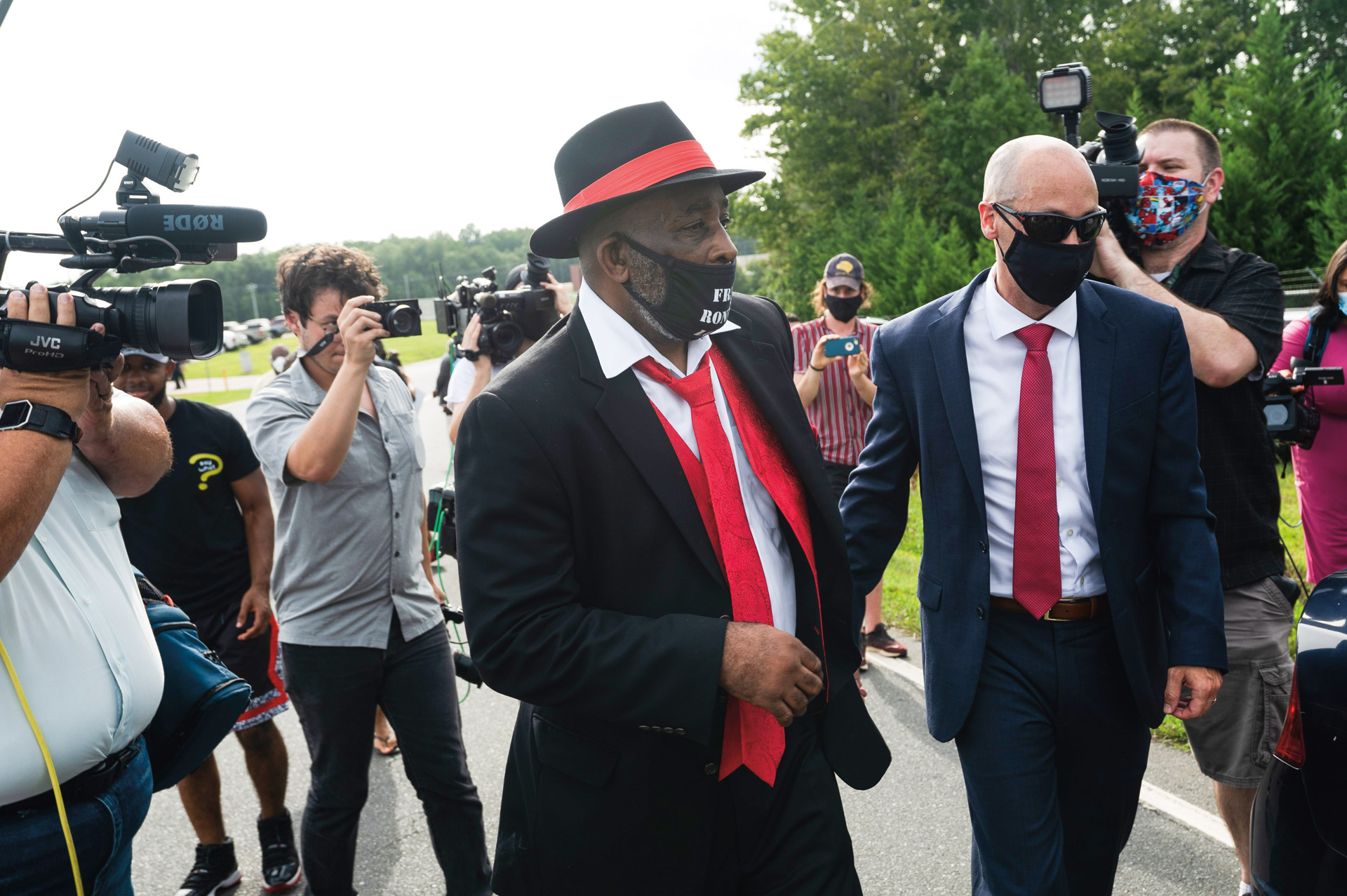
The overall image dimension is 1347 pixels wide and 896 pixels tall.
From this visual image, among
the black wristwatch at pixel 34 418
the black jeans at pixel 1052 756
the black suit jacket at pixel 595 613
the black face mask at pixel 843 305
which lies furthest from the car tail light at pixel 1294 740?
the black face mask at pixel 843 305

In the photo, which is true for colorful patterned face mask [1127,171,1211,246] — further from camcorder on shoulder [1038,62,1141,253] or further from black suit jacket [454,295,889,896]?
black suit jacket [454,295,889,896]

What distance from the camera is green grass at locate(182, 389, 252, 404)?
3183cm

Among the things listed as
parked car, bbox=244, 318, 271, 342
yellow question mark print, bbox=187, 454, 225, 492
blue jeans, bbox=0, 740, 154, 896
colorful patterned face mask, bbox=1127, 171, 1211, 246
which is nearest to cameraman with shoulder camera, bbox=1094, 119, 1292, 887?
colorful patterned face mask, bbox=1127, 171, 1211, 246

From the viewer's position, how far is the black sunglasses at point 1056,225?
8.05ft

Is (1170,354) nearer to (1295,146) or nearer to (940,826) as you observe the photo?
(940,826)

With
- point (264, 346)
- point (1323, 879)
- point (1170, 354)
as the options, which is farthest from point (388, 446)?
point (264, 346)

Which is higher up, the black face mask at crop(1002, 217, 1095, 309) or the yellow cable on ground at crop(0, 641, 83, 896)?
the black face mask at crop(1002, 217, 1095, 309)

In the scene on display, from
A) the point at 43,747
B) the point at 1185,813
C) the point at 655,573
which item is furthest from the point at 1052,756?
the point at 43,747

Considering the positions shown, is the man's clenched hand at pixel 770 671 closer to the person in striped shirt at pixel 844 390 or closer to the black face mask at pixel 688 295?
the black face mask at pixel 688 295

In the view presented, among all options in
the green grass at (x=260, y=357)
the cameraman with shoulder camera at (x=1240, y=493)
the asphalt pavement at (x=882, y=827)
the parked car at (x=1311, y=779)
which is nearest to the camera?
the parked car at (x=1311, y=779)

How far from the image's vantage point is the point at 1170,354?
8.11ft

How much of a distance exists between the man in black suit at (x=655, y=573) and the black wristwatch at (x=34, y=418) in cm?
77

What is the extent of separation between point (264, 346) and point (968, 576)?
69.8 m

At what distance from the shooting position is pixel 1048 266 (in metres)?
2.48
